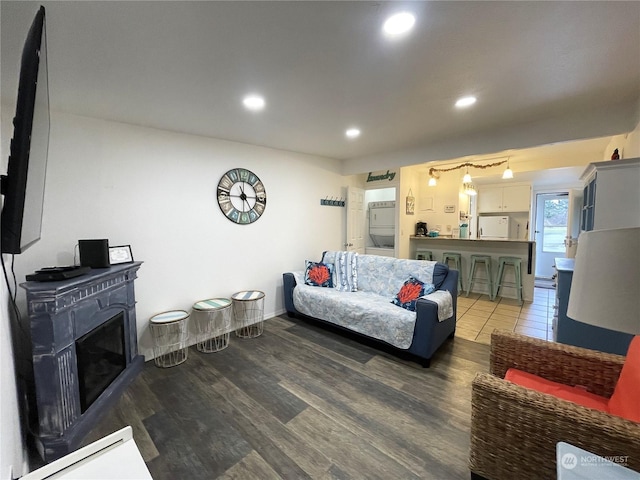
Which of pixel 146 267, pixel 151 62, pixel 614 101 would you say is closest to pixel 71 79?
pixel 151 62

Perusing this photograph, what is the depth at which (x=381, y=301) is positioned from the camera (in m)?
3.14

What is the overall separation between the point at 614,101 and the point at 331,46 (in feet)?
8.70

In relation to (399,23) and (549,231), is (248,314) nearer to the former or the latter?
(399,23)

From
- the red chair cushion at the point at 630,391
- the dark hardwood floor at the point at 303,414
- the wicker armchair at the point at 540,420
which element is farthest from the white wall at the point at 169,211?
the red chair cushion at the point at 630,391

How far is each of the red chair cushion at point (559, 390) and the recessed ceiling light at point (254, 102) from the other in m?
2.70

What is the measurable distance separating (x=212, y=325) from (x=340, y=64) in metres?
3.06

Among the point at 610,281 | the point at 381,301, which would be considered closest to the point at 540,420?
the point at 610,281

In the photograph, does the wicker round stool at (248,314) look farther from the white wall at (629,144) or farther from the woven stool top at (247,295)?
the white wall at (629,144)

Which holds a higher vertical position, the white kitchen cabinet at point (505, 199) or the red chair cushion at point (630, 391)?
the white kitchen cabinet at point (505, 199)

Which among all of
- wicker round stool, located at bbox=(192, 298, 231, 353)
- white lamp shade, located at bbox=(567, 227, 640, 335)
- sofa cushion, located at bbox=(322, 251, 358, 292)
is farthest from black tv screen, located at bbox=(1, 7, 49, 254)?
sofa cushion, located at bbox=(322, 251, 358, 292)

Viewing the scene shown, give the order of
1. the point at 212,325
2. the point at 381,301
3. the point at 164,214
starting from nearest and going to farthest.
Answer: the point at 164,214, the point at 381,301, the point at 212,325

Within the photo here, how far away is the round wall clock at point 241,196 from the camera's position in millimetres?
3370

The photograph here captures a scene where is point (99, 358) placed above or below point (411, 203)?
below

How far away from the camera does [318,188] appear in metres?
4.55
